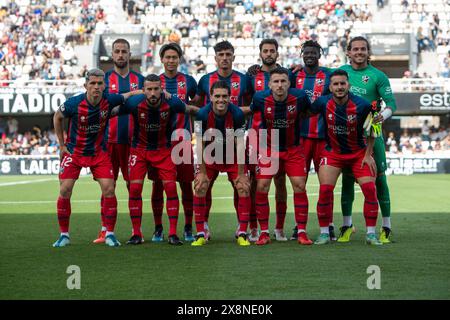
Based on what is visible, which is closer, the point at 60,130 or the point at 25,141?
the point at 60,130

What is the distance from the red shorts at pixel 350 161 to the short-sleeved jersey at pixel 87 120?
2242mm

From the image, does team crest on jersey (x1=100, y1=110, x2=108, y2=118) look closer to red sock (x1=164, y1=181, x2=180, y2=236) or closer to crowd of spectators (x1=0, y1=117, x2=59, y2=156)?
red sock (x1=164, y1=181, x2=180, y2=236)

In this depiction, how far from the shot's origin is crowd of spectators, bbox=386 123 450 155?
32.2m

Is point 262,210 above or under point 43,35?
under

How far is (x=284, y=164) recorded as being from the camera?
9781mm

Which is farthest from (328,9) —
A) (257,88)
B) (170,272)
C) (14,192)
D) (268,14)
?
(170,272)

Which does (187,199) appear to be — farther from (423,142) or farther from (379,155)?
(423,142)

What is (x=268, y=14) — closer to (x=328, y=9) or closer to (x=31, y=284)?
(x=328, y=9)

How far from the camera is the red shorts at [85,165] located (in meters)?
9.73

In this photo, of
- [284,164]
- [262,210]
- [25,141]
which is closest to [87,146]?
[262,210]

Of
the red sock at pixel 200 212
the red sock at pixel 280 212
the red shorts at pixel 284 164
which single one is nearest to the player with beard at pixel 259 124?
the red sock at pixel 280 212

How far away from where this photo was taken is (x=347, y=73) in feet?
31.7

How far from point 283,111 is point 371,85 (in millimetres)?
1077

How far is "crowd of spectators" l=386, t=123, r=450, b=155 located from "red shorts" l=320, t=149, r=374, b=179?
22.0 meters
